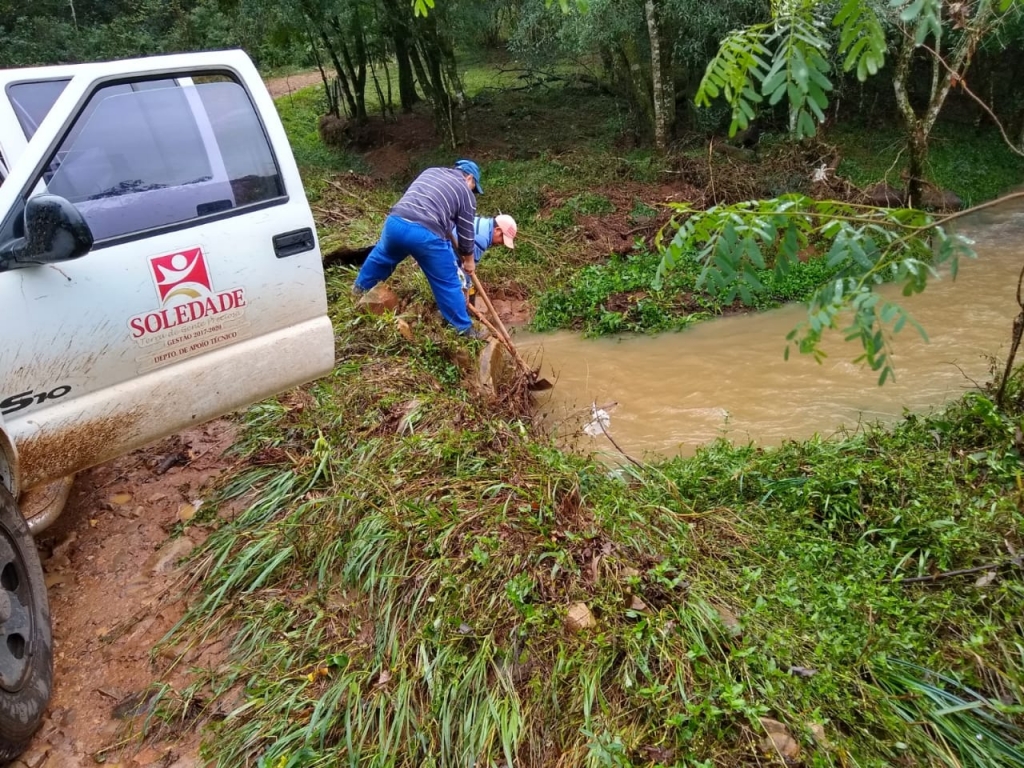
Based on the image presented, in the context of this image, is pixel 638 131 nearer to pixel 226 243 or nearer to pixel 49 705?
pixel 226 243

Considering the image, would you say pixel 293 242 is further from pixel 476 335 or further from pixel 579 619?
pixel 476 335

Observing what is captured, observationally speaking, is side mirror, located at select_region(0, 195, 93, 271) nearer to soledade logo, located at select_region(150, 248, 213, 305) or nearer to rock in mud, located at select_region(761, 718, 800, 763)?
soledade logo, located at select_region(150, 248, 213, 305)

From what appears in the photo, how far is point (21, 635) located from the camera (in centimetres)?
253

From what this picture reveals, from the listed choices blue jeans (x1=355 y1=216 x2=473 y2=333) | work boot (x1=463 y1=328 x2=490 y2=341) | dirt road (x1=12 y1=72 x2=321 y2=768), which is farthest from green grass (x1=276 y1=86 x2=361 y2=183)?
dirt road (x1=12 y1=72 x2=321 y2=768)

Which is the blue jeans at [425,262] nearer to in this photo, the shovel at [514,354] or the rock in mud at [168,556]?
the shovel at [514,354]

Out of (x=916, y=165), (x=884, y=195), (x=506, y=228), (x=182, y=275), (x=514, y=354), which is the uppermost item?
(x=182, y=275)

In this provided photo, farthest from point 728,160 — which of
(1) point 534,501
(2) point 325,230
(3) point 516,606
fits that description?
(3) point 516,606

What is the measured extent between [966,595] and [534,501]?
1.88m

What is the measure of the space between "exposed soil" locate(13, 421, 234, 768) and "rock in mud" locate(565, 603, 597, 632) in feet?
4.57

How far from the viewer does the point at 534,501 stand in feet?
10.9

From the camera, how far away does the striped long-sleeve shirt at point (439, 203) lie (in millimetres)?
5312

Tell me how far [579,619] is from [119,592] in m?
2.08

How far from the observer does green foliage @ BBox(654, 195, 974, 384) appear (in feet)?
5.62

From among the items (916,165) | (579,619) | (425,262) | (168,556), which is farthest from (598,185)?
(579,619)
